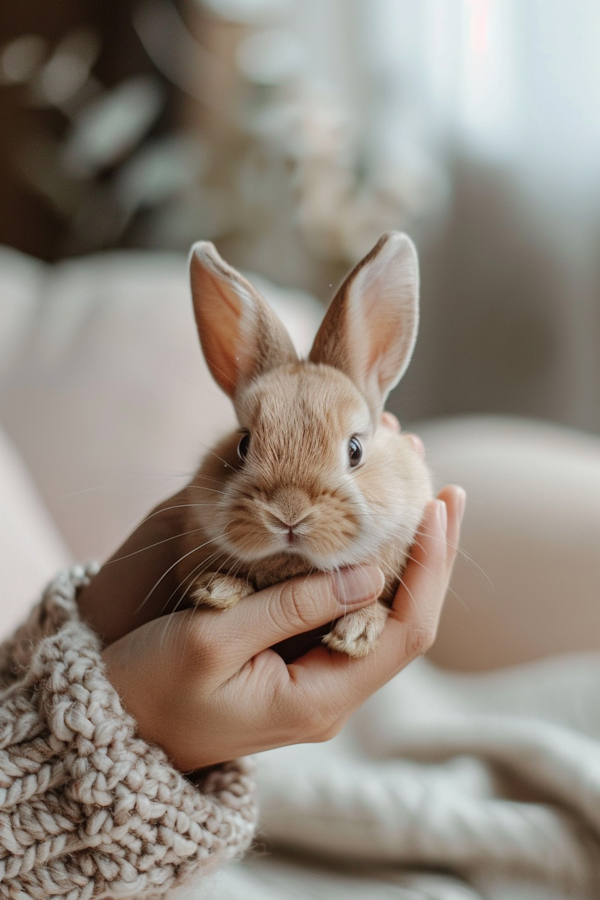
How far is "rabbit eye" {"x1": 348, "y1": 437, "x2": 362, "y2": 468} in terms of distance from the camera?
828 mm

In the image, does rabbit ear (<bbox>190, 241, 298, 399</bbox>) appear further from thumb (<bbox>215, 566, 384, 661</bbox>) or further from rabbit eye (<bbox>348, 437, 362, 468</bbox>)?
thumb (<bbox>215, 566, 384, 661</bbox>)

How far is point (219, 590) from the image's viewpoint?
790 millimetres

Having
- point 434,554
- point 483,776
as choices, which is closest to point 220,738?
point 434,554

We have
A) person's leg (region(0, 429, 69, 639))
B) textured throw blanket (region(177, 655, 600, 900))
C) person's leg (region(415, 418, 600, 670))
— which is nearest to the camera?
textured throw blanket (region(177, 655, 600, 900))

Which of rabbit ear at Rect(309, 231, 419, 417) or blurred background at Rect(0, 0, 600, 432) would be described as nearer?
rabbit ear at Rect(309, 231, 419, 417)

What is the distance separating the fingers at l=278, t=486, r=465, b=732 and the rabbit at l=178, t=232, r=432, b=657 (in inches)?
0.7

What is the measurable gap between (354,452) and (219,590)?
197mm

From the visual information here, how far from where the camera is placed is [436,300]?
9.48 ft

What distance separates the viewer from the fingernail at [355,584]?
0.79 m

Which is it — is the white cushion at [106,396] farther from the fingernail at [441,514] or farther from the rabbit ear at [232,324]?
the fingernail at [441,514]

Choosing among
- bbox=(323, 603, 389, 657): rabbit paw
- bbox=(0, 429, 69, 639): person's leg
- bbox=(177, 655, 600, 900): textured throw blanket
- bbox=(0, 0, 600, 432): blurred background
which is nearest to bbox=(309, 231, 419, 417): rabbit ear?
bbox=(323, 603, 389, 657): rabbit paw

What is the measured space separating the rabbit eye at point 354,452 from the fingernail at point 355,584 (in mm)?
109

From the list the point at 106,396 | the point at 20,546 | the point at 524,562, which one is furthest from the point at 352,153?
the point at 20,546

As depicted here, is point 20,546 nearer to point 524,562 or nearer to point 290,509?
point 290,509
